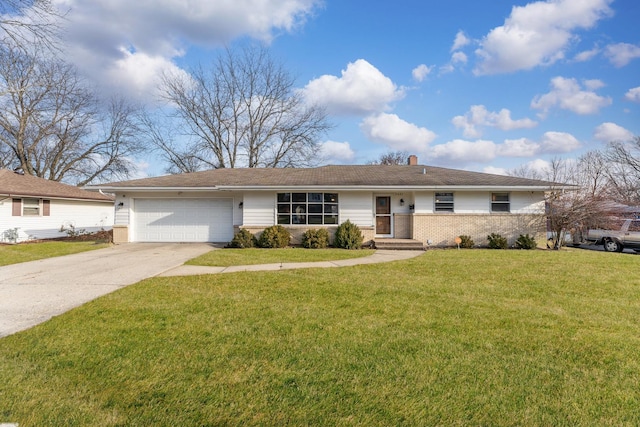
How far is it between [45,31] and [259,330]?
1344cm

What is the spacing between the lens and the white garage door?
50.9ft

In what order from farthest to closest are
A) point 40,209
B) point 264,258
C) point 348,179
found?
point 40,209, point 348,179, point 264,258

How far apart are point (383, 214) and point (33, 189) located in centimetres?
1845

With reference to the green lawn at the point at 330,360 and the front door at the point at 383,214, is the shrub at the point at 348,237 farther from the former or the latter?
the green lawn at the point at 330,360

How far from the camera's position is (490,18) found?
11531mm

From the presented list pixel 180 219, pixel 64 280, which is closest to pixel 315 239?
pixel 180 219

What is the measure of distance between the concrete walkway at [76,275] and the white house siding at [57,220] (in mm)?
8807

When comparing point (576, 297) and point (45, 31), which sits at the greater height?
point (45, 31)

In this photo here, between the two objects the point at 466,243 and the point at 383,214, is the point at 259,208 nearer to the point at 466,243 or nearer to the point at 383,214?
the point at 383,214

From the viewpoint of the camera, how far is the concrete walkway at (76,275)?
4.89 metres

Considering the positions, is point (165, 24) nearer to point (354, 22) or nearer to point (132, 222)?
point (354, 22)

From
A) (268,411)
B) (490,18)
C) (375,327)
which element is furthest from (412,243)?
(268,411)

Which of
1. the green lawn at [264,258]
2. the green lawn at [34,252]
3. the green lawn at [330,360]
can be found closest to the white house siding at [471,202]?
the green lawn at [264,258]

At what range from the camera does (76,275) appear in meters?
7.55
